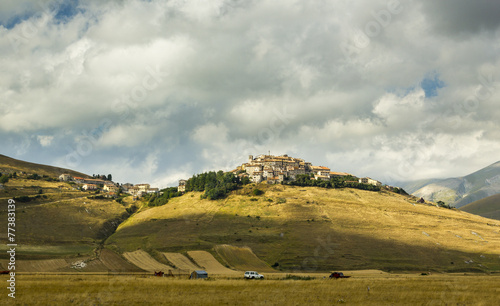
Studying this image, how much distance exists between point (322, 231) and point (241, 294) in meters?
96.0

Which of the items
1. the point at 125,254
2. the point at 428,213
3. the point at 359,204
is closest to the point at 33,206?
the point at 125,254

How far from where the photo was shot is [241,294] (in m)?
41.4

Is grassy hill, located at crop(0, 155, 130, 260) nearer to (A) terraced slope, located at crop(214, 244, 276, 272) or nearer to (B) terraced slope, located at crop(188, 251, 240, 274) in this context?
(B) terraced slope, located at crop(188, 251, 240, 274)

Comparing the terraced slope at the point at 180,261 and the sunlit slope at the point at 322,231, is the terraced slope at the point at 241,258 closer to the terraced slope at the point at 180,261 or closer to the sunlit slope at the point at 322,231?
the sunlit slope at the point at 322,231

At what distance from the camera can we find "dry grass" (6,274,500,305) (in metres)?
37.6

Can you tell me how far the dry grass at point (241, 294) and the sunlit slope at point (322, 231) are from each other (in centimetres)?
5293

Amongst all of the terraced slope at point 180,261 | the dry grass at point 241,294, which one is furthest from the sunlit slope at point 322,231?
the dry grass at point 241,294

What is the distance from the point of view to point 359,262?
10444cm

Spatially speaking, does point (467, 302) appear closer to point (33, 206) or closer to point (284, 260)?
point (284, 260)

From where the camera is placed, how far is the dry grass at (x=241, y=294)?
37562mm

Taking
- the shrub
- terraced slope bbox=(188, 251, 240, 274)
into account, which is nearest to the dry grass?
terraced slope bbox=(188, 251, 240, 274)

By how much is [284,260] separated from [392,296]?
6500 centimetres

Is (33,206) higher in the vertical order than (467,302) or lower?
higher

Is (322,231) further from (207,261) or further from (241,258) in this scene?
(207,261)
